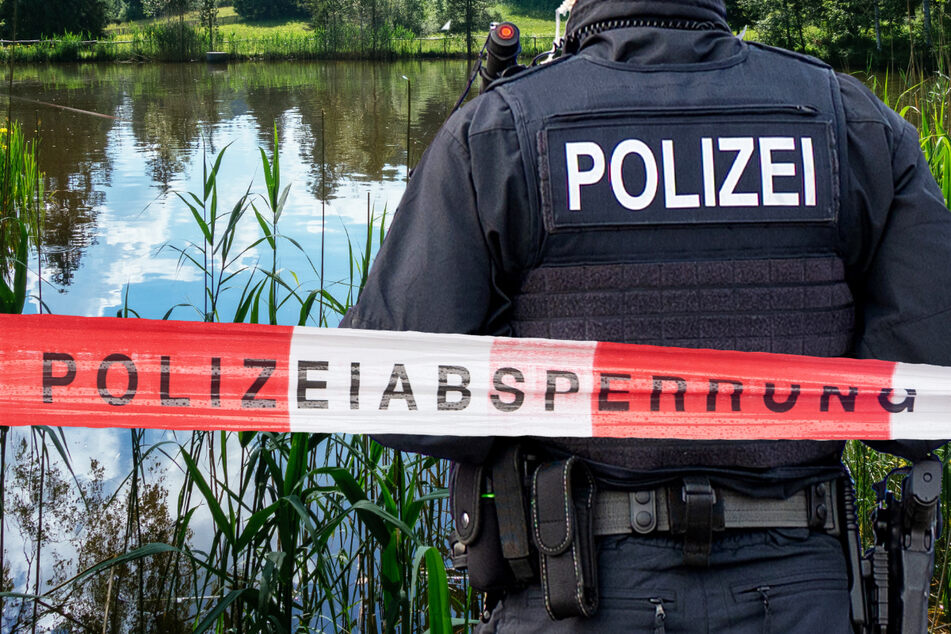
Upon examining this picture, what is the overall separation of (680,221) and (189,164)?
11.4 metres

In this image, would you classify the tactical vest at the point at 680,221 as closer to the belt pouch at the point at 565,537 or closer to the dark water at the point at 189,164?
the belt pouch at the point at 565,537

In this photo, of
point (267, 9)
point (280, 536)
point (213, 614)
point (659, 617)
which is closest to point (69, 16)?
point (267, 9)

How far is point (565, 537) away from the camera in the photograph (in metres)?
1.45

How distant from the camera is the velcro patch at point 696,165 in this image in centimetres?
153

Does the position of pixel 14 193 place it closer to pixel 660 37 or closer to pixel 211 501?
pixel 211 501

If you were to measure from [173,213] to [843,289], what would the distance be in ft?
28.5

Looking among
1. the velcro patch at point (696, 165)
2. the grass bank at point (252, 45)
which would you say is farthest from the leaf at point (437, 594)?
the grass bank at point (252, 45)

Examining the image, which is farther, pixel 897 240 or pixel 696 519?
pixel 897 240

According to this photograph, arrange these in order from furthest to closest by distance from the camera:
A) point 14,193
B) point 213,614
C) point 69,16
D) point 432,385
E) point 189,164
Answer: point 69,16 < point 189,164 < point 14,193 < point 213,614 < point 432,385

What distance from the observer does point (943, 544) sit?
9.78 feet

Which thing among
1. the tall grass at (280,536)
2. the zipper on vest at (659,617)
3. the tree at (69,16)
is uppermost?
the tree at (69,16)

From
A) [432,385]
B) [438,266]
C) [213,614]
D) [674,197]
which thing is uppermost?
[674,197]

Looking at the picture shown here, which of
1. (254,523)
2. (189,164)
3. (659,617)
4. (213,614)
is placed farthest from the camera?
(189,164)

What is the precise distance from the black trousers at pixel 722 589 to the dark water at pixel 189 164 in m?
1.47
